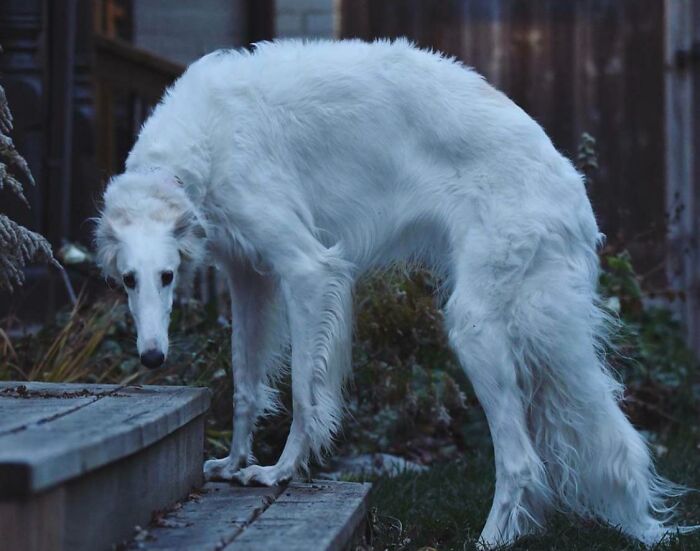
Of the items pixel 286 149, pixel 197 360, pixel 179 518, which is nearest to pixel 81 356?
pixel 197 360

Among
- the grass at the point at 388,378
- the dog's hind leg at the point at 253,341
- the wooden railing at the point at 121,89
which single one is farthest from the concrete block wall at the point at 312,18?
the dog's hind leg at the point at 253,341

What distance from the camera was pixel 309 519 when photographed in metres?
2.72

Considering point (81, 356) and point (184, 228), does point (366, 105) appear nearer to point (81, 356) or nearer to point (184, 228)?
point (184, 228)

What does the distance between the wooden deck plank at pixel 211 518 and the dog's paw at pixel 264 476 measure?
0.04 meters

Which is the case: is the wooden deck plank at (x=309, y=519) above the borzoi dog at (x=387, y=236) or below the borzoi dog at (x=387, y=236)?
below

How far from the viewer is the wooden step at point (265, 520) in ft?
7.96

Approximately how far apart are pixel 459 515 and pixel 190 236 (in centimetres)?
122

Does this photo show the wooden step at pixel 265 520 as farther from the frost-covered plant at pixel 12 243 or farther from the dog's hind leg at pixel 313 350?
the frost-covered plant at pixel 12 243

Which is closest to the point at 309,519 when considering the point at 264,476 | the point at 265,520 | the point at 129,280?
the point at 265,520

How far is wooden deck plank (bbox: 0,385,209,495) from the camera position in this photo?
1.92m

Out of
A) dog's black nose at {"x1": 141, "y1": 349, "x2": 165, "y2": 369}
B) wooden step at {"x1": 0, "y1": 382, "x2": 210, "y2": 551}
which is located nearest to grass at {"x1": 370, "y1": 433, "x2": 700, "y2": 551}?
wooden step at {"x1": 0, "y1": 382, "x2": 210, "y2": 551}

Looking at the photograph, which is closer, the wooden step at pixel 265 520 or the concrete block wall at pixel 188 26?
the wooden step at pixel 265 520

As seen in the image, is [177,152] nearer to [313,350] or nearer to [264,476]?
[313,350]

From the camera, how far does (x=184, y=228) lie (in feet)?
10.2
